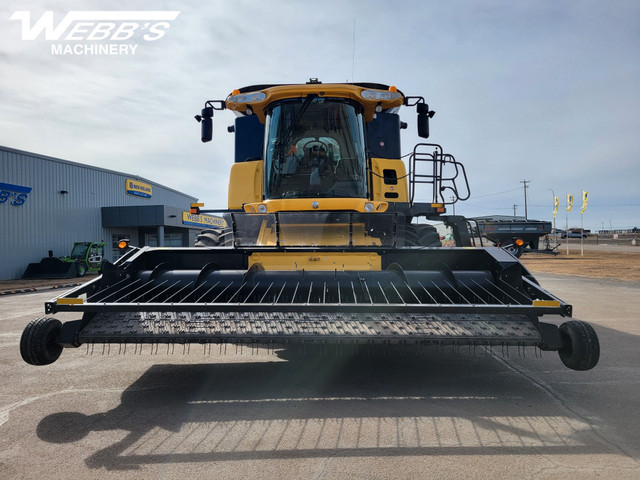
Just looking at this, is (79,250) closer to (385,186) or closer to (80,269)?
(80,269)

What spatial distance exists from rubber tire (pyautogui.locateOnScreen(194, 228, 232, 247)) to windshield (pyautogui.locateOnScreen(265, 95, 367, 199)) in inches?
28.1

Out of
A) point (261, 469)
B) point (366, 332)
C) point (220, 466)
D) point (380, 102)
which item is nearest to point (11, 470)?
point (220, 466)

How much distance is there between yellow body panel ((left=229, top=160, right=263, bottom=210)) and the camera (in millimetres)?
6035

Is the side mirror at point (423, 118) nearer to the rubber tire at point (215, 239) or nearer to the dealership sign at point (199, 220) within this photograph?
the rubber tire at point (215, 239)

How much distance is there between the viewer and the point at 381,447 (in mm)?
2891

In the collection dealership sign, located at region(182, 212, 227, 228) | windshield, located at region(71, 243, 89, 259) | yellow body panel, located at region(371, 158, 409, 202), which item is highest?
dealership sign, located at region(182, 212, 227, 228)

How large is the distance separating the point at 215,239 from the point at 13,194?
2005 cm

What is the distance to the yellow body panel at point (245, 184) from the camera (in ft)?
19.8

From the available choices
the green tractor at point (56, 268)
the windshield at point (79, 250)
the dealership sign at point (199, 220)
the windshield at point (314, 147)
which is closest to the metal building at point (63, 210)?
the dealership sign at point (199, 220)

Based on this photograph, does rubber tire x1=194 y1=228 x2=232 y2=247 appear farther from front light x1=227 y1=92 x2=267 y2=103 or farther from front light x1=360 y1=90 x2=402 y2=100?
front light x1=360 y1=90 x2=402 y2=100

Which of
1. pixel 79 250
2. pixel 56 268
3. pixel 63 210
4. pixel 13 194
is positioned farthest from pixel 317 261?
pixel 63 210

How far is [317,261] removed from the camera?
4.74 metres

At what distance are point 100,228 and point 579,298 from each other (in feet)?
→ 86.8

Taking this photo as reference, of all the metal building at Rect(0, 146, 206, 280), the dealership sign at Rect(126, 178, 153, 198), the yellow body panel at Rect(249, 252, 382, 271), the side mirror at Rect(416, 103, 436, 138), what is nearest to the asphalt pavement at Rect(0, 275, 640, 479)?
the yellow body panel at Rect(249, 252, 382, 271)
